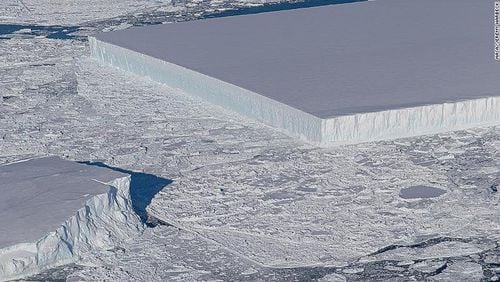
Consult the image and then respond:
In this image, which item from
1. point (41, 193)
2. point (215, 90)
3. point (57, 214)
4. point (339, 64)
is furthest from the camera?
point (339, 64)

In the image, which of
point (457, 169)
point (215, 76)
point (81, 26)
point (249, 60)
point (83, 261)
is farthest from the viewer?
point (81, 26)

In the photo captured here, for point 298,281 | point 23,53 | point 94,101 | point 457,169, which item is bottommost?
point 298,281

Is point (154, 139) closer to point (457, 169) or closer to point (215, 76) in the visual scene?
point (215, 76)

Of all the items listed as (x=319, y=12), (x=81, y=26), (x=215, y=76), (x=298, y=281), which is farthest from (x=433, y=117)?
(x=81, y=26)

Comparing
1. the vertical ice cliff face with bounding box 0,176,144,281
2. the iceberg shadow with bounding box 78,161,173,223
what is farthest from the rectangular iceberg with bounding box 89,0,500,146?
the vertical ice cliff face with bounding box 0,176,144,281

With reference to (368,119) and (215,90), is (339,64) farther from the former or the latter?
(368,119)

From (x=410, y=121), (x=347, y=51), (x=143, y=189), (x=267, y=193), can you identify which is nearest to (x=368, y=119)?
(x=410, y=121)

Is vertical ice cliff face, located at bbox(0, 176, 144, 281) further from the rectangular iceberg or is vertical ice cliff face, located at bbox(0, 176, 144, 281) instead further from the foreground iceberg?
the rectangular iceberg
